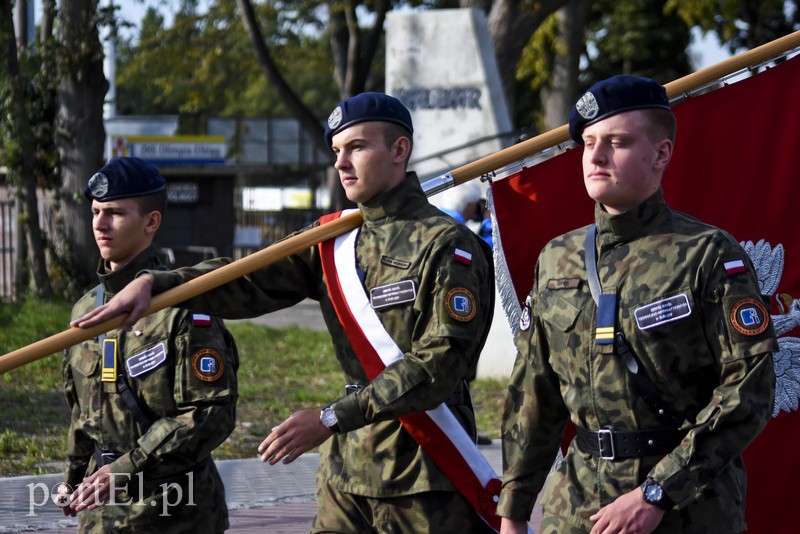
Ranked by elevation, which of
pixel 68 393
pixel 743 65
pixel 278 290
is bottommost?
pixel 68 393

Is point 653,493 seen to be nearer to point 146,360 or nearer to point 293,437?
point 293,437

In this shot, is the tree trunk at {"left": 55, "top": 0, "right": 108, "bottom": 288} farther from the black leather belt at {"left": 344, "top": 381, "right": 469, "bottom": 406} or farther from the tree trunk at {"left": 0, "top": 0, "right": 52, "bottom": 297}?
the black leather belt at {"left": 344, "top": 381, "right": 469, "bottom": 406}

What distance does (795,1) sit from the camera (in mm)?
35594

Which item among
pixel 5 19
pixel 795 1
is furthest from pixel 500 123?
pixel 795 1

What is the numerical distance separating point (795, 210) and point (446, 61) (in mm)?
9808

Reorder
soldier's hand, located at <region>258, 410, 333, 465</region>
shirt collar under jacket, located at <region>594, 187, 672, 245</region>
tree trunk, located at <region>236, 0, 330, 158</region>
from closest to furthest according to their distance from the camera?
shirt collar under jacket, located at <region>594, 187, 672, 245</region> < soldier's hand, located at <region>258, 410, 333, 465</region> < tree trunk, located at <region>236, 0, 330, 158</region>

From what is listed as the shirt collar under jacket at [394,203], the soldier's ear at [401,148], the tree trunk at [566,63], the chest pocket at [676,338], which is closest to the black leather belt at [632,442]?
the chest pocket at [676,338]

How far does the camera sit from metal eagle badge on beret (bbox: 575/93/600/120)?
3.46 m

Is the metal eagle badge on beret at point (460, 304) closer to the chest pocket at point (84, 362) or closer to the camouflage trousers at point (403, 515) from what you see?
the camouflage trousers at point (403, 515)

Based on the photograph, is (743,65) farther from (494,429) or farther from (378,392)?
(494,429)

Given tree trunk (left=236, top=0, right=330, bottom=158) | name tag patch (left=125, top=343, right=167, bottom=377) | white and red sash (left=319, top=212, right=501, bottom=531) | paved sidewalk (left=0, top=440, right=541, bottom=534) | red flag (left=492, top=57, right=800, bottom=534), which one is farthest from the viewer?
tree trunk (left=236, top=0, right=330, bottom=158)

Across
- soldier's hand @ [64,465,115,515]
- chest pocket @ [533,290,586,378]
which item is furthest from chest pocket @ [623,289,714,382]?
soldier's hand @ [64,465,115,515]

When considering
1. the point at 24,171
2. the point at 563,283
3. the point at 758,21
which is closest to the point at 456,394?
the point at 563,283

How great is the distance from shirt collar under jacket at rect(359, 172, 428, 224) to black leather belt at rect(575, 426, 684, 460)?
1.05 metres
